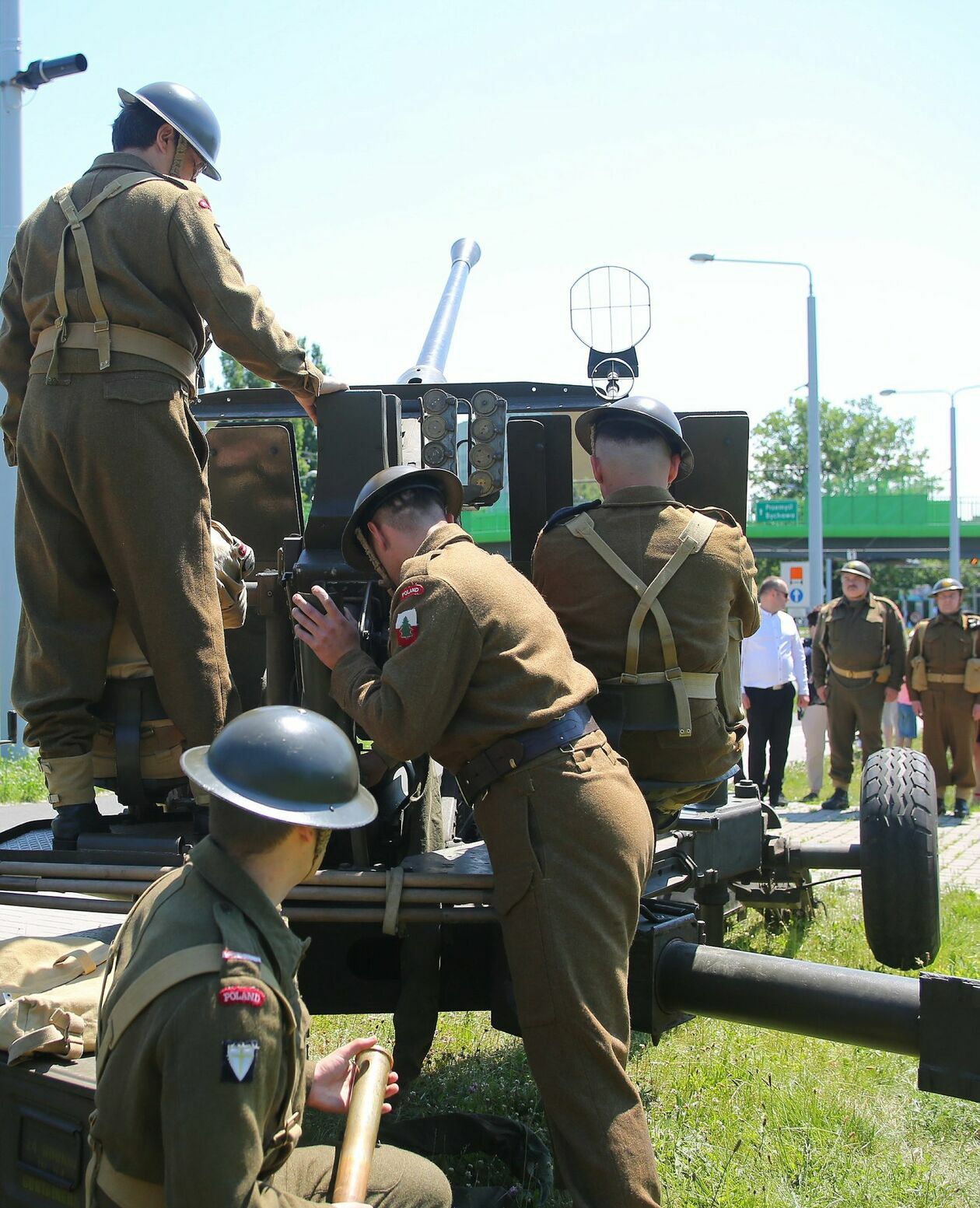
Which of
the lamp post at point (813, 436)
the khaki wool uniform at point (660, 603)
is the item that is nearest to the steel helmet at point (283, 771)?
the khaki wool uniform at point (660, 603)

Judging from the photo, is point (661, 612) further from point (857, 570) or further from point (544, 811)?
point (857, 570)

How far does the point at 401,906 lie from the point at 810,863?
9.18ft

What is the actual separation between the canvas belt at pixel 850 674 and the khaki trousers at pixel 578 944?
8.91m

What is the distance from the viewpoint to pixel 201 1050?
74.2 inches

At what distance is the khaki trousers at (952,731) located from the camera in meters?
11.4

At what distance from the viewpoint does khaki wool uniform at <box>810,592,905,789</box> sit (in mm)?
11422

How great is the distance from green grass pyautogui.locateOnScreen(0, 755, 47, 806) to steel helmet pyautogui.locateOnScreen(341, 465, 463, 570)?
6.03m

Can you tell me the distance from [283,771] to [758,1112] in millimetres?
2666

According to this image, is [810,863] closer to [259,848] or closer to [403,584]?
[403,584]

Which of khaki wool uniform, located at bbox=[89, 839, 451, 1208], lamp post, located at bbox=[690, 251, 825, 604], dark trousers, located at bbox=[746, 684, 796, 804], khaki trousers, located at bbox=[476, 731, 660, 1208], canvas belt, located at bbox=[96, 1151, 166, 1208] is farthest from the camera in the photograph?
lamp post, located at bbox=[690, 251, 825, 604]

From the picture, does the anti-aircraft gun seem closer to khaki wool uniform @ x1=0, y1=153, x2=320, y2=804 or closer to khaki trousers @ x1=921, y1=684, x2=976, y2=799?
khaki wool uniform @ x1=0, y1=153, x2=320, y2=804

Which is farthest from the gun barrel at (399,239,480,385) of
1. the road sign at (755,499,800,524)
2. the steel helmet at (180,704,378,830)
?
the road sign at (755,499,800,524)

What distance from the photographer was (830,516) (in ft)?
164

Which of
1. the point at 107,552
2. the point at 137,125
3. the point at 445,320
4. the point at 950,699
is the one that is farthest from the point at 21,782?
the point at 950,699
